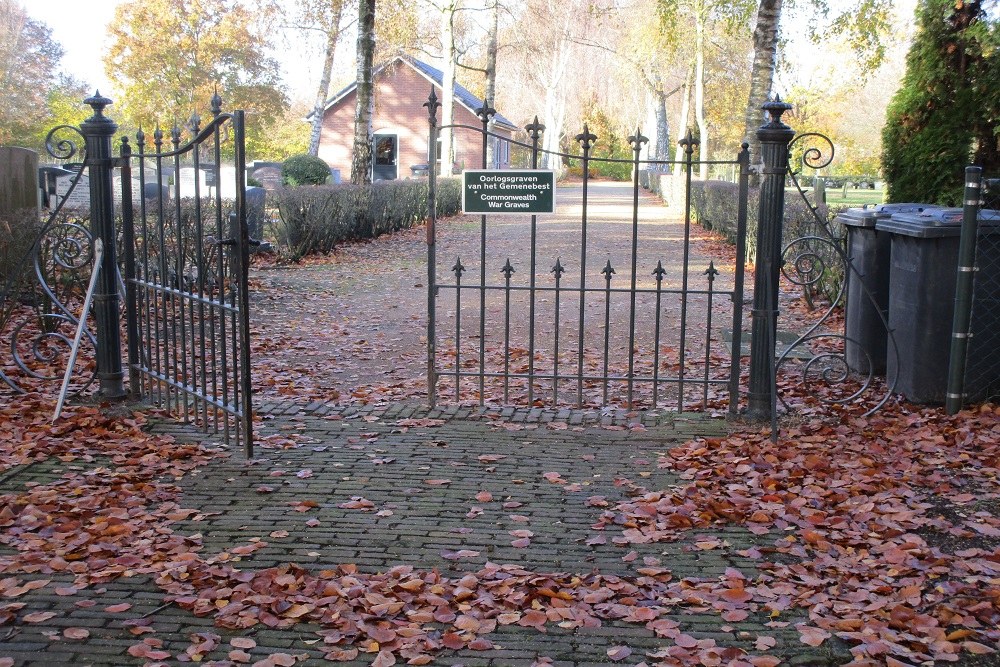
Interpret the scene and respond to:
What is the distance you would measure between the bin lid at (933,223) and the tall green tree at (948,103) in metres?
2.89

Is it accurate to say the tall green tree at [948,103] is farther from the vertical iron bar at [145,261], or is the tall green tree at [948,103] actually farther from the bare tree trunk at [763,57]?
the vertical iron bar at [145,261]

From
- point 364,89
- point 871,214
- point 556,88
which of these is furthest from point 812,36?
point 556,88

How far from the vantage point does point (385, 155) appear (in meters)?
50.2

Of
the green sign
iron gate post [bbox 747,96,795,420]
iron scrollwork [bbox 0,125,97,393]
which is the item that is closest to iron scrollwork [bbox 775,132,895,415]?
iron gate post [bbox 747,96,795,420]

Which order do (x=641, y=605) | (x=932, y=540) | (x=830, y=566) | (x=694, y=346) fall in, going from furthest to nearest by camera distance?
(x=694, y=346), (x=932, y=540), (x=830, y=566), (x=641, y=605)

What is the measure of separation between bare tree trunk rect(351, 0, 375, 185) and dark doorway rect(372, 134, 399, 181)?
28.6 meters

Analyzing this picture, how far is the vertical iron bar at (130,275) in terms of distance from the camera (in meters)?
6.44

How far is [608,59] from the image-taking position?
178 feet

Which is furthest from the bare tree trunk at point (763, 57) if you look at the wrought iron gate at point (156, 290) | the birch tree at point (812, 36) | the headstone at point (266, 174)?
the headstone at point (266, 174)

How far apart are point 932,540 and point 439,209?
25210 mm

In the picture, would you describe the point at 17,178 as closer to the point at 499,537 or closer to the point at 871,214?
the point at 499,537

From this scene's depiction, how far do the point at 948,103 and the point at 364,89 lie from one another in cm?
1386

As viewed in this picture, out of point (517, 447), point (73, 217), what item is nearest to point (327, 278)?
point (73, 217)

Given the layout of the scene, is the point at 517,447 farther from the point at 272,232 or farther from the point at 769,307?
the point at 272,232
